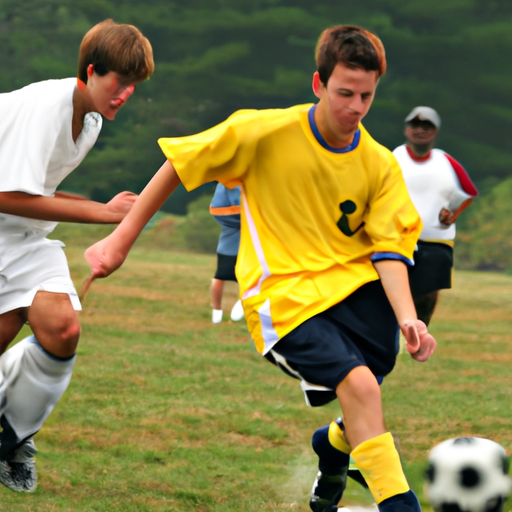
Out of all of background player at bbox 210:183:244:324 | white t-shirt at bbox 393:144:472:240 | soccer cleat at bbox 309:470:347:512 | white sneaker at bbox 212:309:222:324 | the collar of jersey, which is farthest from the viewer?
white sneaker at bbox 212:309:222:324

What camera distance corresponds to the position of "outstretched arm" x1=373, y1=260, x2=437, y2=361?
2.77 m

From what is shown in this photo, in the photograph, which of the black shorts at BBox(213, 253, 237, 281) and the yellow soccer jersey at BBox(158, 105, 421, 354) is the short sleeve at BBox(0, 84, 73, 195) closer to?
the yellow soccer jersey at BBox(158, 105, 421, 354)

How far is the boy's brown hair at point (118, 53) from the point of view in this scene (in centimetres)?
335

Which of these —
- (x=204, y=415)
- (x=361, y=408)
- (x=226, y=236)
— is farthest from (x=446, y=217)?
(x=361, y=408)

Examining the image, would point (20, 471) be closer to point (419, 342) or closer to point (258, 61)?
point (419, 342)

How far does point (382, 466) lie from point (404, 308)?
19.0 inches

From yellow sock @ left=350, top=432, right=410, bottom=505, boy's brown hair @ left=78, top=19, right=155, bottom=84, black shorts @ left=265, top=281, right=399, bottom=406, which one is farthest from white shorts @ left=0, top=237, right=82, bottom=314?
yellow sock @ left=350, top=432, right=410, bottom=505

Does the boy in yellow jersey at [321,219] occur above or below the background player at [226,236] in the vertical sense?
above

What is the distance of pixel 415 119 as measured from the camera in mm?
6371

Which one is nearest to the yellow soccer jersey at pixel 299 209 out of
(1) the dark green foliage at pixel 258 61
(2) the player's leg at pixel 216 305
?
(2) the player's leg at pixel 216 305

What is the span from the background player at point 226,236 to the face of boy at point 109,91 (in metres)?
3.87

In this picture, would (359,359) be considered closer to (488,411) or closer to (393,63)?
(488,411)

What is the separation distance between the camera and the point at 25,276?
354 cm

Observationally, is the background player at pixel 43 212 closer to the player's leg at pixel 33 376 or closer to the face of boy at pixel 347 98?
the player's leg at pixel 33 376
